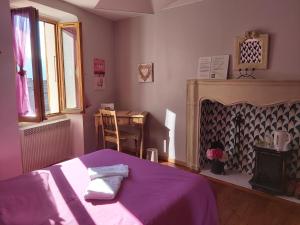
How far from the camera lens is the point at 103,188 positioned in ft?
4.78

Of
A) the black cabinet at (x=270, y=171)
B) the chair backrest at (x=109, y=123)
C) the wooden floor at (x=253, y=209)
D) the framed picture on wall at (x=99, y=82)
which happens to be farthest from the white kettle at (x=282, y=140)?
the framed picture on wall at (x=99, y=82)

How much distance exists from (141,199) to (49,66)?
9.33 feet

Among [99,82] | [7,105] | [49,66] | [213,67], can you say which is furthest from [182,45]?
[7,105]

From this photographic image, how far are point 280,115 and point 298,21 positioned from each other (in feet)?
3.38

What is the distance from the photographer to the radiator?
2904 millimetres

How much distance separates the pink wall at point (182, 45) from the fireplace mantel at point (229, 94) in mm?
184

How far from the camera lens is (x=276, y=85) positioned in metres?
2.41

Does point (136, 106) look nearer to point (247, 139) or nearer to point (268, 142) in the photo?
point (247, 139)

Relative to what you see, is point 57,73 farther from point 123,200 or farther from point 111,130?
point 123,200

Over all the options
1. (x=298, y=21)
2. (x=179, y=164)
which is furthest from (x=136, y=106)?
(x=298, y=21)

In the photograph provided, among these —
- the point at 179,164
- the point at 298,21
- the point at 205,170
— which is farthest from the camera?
the point at 179,164

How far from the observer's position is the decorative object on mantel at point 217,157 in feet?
9.66

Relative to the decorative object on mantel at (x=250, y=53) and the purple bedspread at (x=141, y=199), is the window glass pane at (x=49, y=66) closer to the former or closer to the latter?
the purple bedspread at (x=141, y=199)

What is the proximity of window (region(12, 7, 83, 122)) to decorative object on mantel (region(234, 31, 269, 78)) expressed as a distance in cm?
214
